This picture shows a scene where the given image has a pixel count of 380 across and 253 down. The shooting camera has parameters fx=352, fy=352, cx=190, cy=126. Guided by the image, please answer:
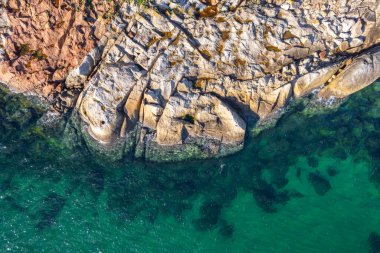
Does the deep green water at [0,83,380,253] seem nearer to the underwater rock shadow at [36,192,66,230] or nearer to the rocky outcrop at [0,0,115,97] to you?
the underwater rock shadow at [36,192,66,230]

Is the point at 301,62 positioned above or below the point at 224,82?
above

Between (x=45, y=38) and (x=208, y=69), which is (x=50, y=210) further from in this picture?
(x=208, y=69)

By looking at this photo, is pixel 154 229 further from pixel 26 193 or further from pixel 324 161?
pixel 324 161

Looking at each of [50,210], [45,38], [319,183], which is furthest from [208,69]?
[50,210]

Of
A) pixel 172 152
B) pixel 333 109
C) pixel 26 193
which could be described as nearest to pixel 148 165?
pixel 172 152

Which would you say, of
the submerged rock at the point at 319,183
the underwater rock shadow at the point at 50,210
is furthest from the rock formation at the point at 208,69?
the submerged rock at the point at 319,183

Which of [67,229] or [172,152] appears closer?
[67,229]
